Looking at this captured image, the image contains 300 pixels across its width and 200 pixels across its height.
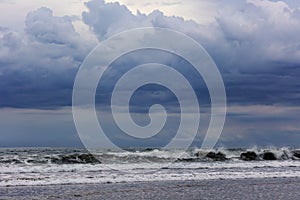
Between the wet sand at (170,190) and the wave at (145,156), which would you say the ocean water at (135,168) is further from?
the wet sand at (170,190)

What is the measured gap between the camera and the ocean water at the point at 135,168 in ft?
91.9

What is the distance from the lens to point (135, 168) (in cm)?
3597

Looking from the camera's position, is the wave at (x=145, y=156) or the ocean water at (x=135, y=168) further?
the wave at (x=145, y=156)

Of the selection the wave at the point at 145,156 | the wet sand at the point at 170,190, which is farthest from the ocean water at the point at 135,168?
the wet sand at the point at 170,190

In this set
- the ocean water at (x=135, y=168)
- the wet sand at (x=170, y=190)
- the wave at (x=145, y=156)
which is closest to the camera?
the wet sand at (x=170, y=190)

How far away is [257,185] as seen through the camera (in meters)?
24.7

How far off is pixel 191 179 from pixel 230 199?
8.15 meters

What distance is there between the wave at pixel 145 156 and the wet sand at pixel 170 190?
16710 mm

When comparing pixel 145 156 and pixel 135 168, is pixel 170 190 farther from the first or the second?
pixel 145 156

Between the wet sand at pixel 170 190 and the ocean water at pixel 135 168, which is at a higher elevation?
the ocean water at pixel 135 168

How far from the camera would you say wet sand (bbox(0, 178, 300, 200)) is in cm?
2065

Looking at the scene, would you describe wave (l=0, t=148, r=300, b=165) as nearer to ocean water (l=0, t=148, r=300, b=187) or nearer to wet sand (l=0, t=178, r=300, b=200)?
ocean water (l=0, t=148, r=300, b=187)

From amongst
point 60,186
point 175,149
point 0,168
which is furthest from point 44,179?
point 175,149

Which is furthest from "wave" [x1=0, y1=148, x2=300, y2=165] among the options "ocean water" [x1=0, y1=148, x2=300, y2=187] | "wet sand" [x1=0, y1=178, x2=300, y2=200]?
"wet sand" [x1=0, y1=178, x2=300, y2=200]
